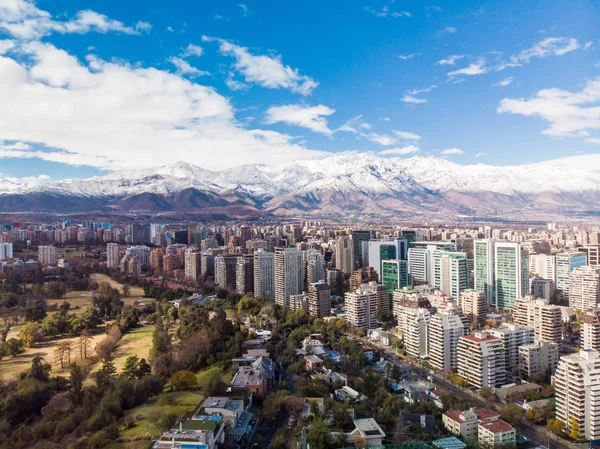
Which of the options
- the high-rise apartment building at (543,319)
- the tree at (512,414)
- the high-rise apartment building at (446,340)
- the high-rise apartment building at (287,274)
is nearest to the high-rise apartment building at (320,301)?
the high-rise apartment building at (287,274)

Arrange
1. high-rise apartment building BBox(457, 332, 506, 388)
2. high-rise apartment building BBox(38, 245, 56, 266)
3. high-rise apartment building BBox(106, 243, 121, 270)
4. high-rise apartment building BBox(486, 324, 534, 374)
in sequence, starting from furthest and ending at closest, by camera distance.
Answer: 1. high-rise apartment building BBox(106, 243, 121, 270)
2. high-rise apartment building BBox(38, 245, 56, 266)
3. high-rise apartment building BBox(486, 324, 534, 374)
4. high-rise apartment building BBox(457, 332, 506, 388)

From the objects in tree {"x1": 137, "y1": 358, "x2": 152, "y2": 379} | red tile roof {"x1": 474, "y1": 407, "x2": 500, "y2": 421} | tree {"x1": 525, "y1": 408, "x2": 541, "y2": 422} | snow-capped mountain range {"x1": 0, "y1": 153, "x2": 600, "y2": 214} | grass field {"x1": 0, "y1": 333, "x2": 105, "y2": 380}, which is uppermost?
snow-capped mountain range {"x1": 0, "y1": 153, "x2": 600, "y2": 214}

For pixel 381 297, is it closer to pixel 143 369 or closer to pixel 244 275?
pixel 244 275

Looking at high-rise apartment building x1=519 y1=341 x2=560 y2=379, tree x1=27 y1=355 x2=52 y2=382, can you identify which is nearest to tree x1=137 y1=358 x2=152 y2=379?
tree x1=27 y1=355 x2=52 y2=382

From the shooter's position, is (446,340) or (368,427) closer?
(368,427)

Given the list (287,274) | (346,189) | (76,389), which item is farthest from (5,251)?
(346,189)

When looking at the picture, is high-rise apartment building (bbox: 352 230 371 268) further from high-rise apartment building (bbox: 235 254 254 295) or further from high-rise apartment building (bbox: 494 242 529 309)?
high-rise apartment building (bbox: 494 242 529 309)

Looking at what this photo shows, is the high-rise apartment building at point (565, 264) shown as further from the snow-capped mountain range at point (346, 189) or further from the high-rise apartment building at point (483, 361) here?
the snow-capped mountain range at point (346, 189)
